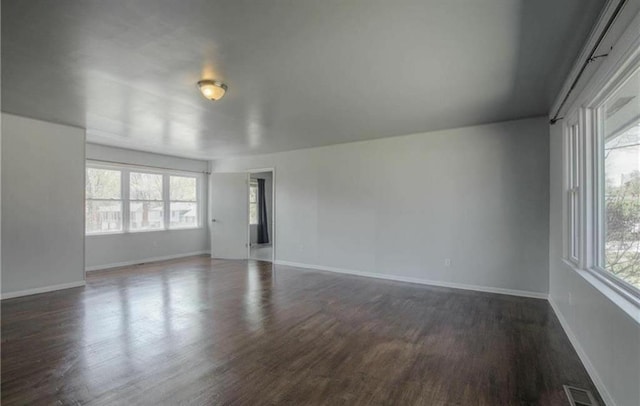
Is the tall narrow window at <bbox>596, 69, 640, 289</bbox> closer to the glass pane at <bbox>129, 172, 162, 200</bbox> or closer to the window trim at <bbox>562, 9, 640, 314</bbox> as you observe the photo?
the window trim at <bbox>562, 9, 640, 314</bbox>

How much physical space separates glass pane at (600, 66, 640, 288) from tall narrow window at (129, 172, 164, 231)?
7.65 metres

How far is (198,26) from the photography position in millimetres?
2139

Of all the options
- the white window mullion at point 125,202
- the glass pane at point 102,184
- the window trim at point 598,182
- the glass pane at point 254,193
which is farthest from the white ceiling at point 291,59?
the glass pane at point 254,193

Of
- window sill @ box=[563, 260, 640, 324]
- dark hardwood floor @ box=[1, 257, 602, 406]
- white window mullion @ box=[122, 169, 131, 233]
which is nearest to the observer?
window sill @ box=[563, 260, 640, 324]

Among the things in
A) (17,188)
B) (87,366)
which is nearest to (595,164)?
(87,366)

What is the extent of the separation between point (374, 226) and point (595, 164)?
3.41 m

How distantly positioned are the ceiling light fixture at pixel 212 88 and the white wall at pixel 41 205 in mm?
3172

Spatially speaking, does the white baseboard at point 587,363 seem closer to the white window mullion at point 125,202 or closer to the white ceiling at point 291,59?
the white ceiling at point 291,59

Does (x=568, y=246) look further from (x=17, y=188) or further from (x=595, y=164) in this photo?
(x=17, y=188)

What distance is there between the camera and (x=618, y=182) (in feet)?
7.13

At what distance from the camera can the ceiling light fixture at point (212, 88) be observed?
3041 millimetres

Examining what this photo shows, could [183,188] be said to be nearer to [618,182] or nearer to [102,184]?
[102,184]

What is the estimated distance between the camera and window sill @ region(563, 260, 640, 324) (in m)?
1.78

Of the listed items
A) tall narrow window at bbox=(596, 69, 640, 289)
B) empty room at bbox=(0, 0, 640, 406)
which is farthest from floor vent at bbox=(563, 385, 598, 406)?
tall narrow window at bbox=(596, 69, 640, 289)
